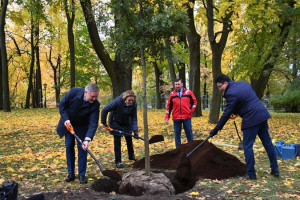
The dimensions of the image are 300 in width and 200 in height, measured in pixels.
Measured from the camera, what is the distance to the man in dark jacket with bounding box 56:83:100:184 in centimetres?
503

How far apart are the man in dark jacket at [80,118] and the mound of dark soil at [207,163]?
1454 millimetres

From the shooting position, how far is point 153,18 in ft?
15.6

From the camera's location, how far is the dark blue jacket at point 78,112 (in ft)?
16.5

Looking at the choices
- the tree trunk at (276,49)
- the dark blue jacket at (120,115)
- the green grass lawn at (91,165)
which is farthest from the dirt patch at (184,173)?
the tree trunk at (276,49)

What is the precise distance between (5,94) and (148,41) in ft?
47.3

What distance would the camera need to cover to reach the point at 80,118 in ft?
16.8

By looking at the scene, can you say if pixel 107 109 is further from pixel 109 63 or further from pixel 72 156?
pixel 109 63

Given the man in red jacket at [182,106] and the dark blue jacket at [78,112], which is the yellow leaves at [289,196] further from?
the man in red jacket at [182,106]

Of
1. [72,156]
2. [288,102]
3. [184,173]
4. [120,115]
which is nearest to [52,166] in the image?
[72,156]

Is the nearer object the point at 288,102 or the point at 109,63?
the point at 109,63

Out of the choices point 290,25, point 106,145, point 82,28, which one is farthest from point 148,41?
point 82,28

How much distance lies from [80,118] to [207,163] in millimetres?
2547

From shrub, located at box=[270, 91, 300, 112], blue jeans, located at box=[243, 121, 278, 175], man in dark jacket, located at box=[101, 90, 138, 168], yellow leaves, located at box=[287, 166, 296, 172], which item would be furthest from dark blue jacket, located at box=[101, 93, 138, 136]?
shrub, located at box=[270, 91, 300, 112]

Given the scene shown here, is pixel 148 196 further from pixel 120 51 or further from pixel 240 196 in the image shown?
pixel 120 51
